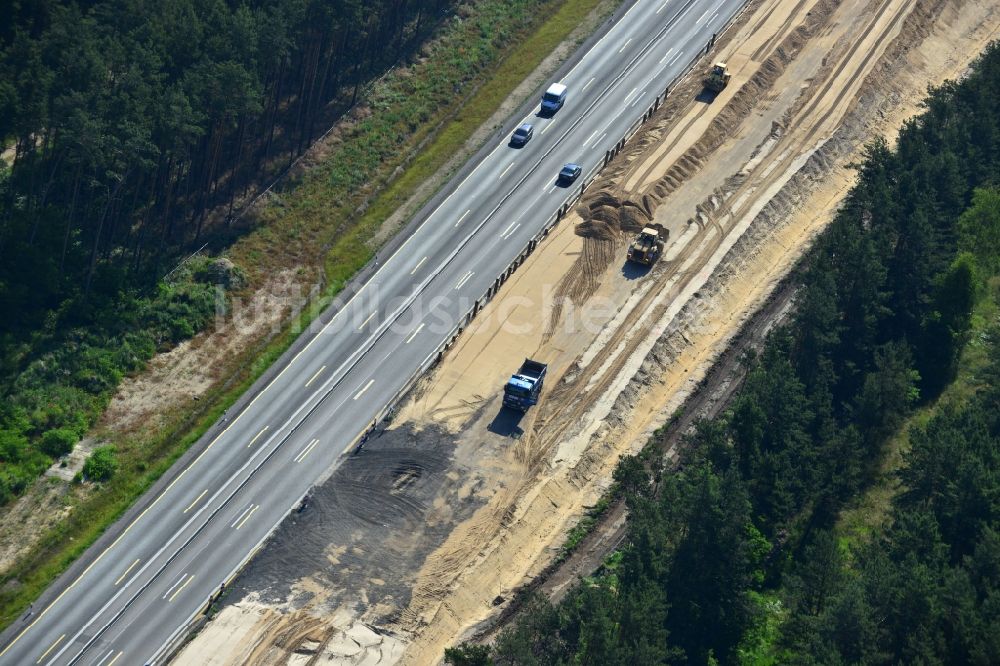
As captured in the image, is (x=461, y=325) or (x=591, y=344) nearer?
(x=591, y=344)

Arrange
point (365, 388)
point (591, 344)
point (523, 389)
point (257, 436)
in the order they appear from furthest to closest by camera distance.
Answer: point (591, 344) < point (365, 388) < point (257, 436) < point (523, 389)

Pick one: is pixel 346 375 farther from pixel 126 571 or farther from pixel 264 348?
pixel 126 571

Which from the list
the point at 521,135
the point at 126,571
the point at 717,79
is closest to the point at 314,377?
the point at 126,571

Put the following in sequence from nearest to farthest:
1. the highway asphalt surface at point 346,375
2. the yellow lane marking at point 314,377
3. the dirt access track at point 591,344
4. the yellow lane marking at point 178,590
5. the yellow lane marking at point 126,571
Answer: the highway asphalt surface at point 346,375 → the yellow lane marking at point 178,590 → the dirt access track at point 591,344 → the yellow lane marking at point 126,571 → the yellow lane marking at point 314,377

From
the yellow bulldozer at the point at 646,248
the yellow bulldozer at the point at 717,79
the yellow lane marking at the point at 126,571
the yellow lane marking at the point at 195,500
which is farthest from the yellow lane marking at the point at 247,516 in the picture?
the yellow bulldozer at the point at 717,79

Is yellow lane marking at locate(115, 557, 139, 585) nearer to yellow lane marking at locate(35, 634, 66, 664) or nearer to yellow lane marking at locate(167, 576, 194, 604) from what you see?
yellow lane marking at locate(167, 576, 194, 604)

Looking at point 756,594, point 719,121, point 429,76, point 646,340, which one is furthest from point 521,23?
point 756,594

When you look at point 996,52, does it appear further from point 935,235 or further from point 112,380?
point 112,380

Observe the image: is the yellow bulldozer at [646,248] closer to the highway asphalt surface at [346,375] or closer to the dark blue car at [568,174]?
the highway asphalt surface at [346,375]
